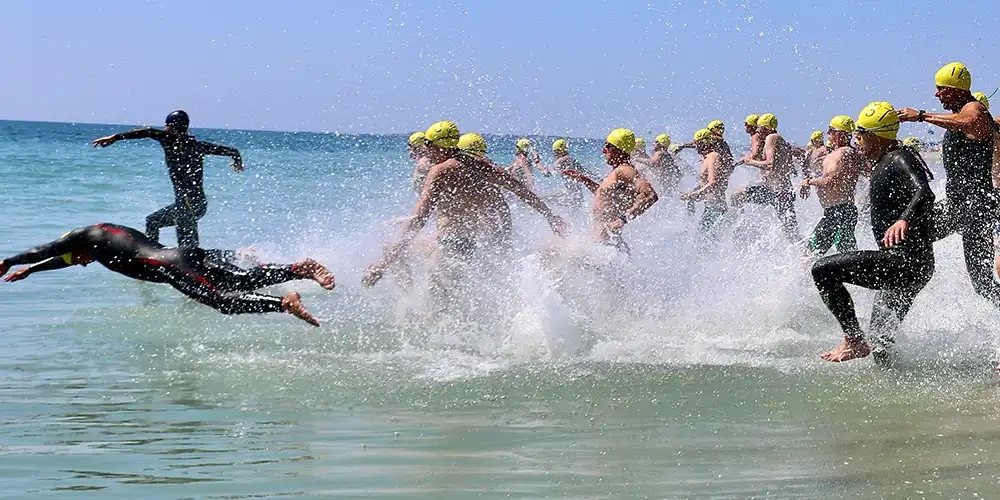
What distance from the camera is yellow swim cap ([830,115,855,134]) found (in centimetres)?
1102

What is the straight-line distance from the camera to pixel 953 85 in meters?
7.54

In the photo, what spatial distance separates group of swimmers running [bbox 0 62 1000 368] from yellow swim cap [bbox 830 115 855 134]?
2 cm

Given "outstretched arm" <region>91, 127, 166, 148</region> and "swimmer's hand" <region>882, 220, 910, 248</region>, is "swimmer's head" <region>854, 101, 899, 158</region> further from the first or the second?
"outstretched arm" <region>91, 127, 166, 148</region>

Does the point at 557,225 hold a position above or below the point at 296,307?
above

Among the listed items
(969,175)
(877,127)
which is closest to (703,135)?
(969,175)

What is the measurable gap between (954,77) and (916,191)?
3.88 feet

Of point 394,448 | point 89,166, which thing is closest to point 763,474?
point 394,448

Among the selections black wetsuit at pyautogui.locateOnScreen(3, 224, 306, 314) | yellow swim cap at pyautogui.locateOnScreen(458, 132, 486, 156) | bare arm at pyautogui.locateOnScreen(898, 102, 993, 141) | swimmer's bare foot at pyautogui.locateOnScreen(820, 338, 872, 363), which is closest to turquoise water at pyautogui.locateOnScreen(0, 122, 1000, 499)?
Answer: swimmer's bare foot at pyautogui.locateOnScreen(820, 338, 872, 363)

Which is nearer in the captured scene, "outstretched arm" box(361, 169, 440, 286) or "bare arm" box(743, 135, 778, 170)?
"outstretched arm" box(361, 169, 440, 286)

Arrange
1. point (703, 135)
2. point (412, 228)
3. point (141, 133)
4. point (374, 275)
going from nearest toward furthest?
1. point (412, 228)
2. point (374, 275)
3. point (141, 133)
4. point (703, 135)

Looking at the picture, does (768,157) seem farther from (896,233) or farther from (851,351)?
(896,233)

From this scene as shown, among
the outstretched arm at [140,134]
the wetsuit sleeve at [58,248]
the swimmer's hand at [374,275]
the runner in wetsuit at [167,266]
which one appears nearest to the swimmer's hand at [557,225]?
the swimmer's hand at [374,275]

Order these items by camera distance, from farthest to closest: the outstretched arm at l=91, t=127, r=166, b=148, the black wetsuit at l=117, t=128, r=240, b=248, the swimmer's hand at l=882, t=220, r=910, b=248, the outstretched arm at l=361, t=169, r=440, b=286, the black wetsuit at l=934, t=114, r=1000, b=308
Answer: the black wetsuit at l=117, t=128, r=240, b=248 → the outstretched arm at l=91, t=127, r=166, b=148 → the outstretched arm at l=361, t=169, r=440, b=286 → the black wetsuit at l=934, t=114, r=1000, b=308 → the swimmer's hand at l=882, t=220, r=910, b=248

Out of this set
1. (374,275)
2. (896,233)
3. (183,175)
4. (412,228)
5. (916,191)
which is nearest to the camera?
(896,233)
